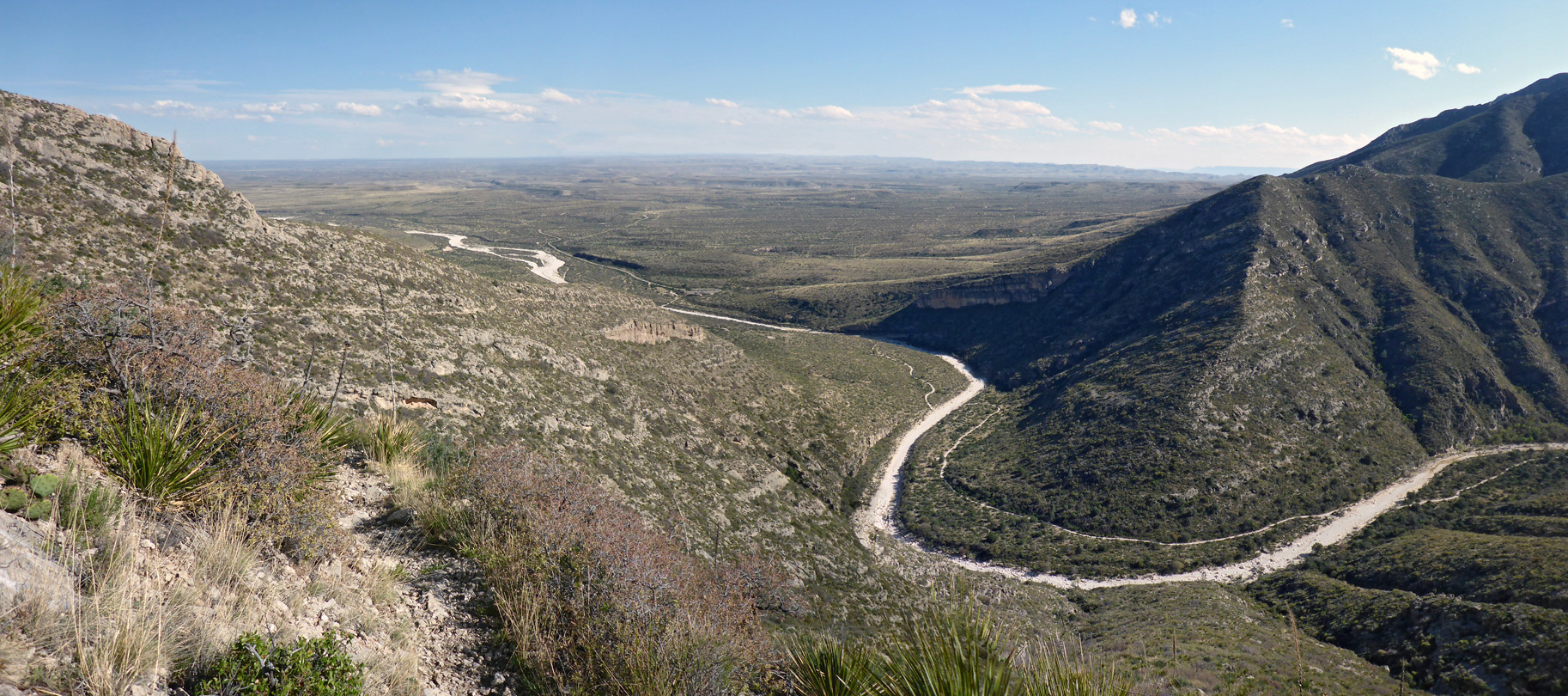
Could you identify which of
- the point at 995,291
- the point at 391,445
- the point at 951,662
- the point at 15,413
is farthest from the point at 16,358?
the point at 995,291

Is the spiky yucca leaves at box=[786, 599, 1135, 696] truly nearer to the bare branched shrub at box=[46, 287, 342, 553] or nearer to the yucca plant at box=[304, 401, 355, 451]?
the bare branched shrub at box=[46, 287, 342, 553]

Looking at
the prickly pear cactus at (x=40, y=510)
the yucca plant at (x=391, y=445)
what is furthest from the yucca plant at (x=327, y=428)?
the prickly pear cactus at (x=40, y=510)

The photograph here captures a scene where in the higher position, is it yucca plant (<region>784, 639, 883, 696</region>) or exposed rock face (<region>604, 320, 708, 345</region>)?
yucca plant (<region>784, 639, 883, 696</region>)

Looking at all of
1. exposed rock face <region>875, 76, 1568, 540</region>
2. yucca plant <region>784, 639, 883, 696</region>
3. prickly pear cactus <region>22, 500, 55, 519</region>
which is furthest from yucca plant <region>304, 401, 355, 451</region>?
exposed rock face <region>875, 76, 1568, 540</region>

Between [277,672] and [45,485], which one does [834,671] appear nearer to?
[277,672]

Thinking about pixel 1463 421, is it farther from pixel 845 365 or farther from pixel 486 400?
pixel 486 400

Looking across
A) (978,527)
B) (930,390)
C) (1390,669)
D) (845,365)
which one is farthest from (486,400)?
(930,390)
